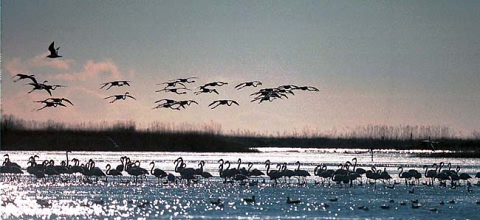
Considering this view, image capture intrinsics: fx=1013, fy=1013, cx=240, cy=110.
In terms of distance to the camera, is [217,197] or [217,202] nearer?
[217,202]

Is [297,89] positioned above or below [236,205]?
above

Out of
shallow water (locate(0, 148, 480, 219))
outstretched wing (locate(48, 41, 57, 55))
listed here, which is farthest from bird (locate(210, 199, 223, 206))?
outstretched wing (locate(48, 41, 57, 55))

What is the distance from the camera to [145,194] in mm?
27109

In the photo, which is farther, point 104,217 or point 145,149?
point 145,149

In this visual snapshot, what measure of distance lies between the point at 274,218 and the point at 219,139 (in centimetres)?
5548

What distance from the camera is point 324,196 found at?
89.5 ft

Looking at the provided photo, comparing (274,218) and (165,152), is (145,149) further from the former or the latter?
(274,218)

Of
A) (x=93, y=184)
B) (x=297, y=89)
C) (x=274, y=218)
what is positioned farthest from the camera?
(x=93, y=184)

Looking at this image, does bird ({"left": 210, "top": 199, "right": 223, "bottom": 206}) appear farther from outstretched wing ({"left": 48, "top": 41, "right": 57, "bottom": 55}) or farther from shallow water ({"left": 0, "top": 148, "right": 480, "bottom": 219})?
outstretched wing ({"left": 48, "top": 41, "right": 57, "bottom": 55})

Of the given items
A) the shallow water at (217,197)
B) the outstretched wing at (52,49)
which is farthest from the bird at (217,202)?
the outstretched wing at (52,49)

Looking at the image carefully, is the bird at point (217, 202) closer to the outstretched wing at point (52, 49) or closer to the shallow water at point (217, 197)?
the shallow water at point (217, 197)

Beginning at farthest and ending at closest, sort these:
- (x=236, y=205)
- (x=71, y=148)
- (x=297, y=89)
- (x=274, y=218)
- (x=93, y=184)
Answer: (x=71, y=148) → (x=93, y=184) → (x=297, y=89) → (x=236, y=205) → (x=274, y=218)

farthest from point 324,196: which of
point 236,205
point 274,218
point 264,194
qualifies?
point 274,218

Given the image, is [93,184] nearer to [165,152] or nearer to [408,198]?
[408,198]
